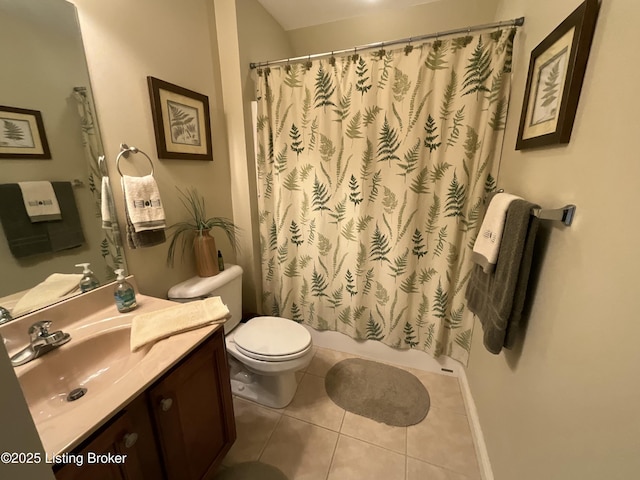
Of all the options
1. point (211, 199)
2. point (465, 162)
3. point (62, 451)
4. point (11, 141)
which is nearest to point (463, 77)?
point (465, 162)

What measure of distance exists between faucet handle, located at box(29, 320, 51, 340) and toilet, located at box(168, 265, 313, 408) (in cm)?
52

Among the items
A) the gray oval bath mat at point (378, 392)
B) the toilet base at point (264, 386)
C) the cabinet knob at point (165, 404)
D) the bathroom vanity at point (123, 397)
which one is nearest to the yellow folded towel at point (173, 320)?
the bathroom vanity at point (123, 397)

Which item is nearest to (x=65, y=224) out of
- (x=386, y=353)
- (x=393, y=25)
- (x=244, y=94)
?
(x=244, y=94)

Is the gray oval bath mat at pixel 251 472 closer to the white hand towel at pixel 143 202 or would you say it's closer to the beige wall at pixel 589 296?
the beige wall at pixel 589 296

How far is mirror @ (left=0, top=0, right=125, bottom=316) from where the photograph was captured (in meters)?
0.86

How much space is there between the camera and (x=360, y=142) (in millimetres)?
1615

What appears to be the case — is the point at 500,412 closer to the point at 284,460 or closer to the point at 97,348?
the point at 284,460

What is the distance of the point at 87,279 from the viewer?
1.10 metres

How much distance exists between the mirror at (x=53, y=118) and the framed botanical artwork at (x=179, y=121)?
0.89ft

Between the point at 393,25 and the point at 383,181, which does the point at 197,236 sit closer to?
the point at 383,181

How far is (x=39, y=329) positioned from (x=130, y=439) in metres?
0.52

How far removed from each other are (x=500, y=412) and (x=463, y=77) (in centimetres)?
162

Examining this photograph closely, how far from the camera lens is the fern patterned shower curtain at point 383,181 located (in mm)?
1418

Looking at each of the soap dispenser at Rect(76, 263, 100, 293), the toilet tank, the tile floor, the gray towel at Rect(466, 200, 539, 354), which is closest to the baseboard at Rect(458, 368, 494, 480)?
the tile floor
